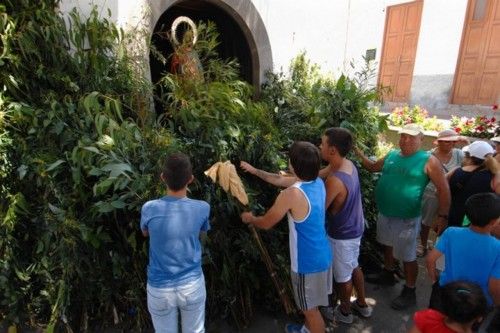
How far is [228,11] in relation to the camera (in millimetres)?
4906

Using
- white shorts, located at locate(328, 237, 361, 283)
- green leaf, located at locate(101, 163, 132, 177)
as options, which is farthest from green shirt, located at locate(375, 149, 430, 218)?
green leaf, located at locate(101, 163, 132, 177)

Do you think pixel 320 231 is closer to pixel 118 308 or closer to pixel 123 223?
pixel 123 223

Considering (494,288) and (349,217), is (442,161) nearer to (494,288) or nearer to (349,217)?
(349,217)

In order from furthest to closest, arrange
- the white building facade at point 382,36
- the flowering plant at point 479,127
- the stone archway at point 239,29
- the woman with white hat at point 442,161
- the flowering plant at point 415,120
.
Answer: the flowering plant at point 415,120 < the flowering plant at point 479,127 < the white building facade at point 382,36 < the stone archway at point 239,29 < the woman with white hat at point 442,161

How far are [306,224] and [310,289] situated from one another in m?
0.46

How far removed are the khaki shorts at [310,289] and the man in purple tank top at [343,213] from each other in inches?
18.1

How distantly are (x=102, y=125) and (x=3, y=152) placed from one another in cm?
79

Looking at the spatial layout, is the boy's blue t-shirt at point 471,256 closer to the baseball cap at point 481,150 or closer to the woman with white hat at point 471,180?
the woman with white hat at point 471,180

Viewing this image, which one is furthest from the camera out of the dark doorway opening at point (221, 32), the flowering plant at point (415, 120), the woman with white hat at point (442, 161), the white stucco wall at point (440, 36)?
the white stucco wall at point (440, 36)

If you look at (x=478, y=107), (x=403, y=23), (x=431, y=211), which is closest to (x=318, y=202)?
(x=431, y=211)

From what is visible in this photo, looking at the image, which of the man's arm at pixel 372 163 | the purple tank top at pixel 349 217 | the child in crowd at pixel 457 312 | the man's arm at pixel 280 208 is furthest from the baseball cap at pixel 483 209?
the man's arm at pixel 372 163

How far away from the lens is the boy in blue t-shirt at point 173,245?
1.96m

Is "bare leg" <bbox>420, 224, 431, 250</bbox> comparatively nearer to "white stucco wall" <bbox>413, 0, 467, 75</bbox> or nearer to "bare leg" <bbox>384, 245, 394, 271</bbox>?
"bare leg" <bbox>384, 245, 394, 271</bbox>

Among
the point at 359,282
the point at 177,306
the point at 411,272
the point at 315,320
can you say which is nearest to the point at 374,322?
the point at 359,282
